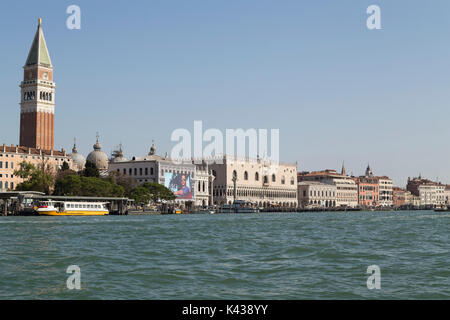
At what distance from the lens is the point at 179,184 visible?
9356cm

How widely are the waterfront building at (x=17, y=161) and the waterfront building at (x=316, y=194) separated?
193 ft

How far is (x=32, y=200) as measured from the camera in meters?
60.7

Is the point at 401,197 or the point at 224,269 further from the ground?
the point at 401,197

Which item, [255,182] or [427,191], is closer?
[255,182]

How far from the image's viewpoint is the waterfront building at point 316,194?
128750 millimetres

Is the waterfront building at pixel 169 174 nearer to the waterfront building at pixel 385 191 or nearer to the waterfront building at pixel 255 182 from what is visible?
the waterfront building at pixel 255 182

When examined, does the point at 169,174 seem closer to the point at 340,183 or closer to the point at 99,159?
the point at 99,159

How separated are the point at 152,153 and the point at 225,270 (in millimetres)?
91551

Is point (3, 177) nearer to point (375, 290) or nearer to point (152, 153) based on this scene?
point (152, 153)

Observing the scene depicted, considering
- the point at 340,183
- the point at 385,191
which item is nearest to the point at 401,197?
the point at 385,191

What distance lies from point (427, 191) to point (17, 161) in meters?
121

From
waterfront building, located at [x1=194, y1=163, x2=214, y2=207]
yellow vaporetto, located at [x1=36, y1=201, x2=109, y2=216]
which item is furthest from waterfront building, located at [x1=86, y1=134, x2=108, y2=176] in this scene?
yellow vaporetto, located at [x1=36, y1=201, x2=109, y2=216]

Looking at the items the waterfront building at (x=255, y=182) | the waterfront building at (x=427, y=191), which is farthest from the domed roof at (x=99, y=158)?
the waterfront building at (x=427, y=191)

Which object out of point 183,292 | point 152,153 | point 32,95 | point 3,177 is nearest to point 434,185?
point 152,153
